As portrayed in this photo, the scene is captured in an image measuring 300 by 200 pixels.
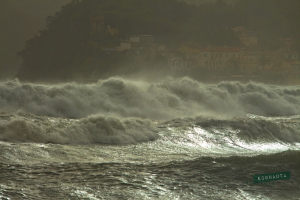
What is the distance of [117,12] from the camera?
61250 mm

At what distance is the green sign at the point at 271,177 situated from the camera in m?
5.25

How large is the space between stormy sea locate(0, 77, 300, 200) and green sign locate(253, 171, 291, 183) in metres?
0.08

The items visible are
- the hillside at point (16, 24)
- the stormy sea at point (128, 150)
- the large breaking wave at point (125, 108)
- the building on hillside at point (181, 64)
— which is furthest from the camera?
the hillside at point (16, 24)

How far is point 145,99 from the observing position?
45.5ft

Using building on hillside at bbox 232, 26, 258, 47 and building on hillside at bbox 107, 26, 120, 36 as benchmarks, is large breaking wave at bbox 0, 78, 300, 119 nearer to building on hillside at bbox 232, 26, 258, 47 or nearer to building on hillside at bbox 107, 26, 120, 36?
building on hillside at bbox 107, 26, 120, 36

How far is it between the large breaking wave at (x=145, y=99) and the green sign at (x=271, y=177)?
274 inches

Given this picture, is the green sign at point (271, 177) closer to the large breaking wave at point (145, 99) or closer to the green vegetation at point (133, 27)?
the large breaking wave at point (145, 99)

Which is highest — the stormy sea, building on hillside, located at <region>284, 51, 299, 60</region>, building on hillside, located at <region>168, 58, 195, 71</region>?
building on hillside, located at <region>284, 51, 299, 60</region>

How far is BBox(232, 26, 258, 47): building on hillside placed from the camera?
62.3 metres

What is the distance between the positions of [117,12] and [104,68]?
14638 millimetres

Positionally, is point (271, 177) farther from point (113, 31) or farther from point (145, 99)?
point (113, 31)

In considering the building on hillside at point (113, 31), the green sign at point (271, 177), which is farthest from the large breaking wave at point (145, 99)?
the building on hillside at point (113, 31)

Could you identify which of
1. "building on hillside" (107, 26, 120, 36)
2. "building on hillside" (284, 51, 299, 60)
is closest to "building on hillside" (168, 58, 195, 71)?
"building on hillside" (107, 26, 120, 36)

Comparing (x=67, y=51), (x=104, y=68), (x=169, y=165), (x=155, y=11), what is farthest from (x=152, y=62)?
(x=169, y=165)
